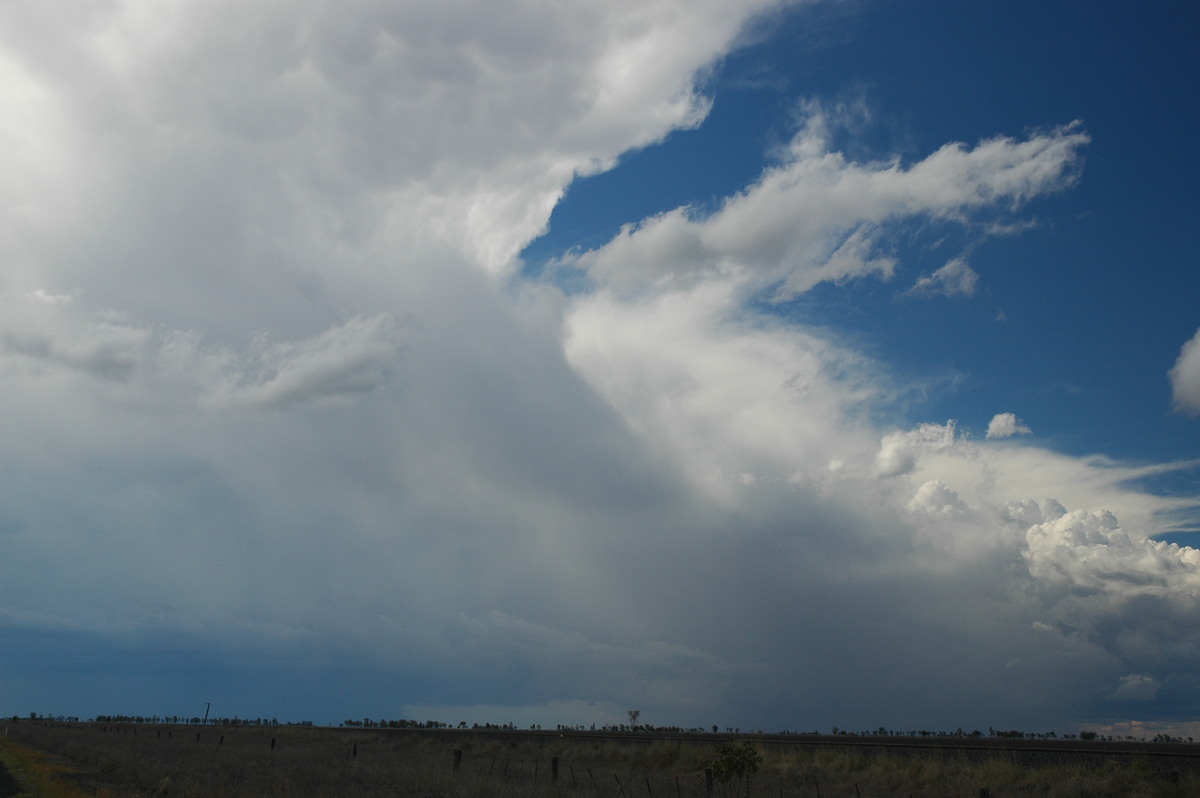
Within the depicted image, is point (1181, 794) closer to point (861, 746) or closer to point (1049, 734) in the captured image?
point (861, 746)

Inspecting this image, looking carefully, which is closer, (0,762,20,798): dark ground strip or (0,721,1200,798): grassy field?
(0,721,1200,798): grassy field

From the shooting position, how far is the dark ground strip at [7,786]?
31.9 metres

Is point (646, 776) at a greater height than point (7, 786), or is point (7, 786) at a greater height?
point (7, 786)

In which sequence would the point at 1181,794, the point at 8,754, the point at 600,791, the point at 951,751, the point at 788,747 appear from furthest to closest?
the point at 8,754 → the point at 788,747 → the point at 951,751 → the point at 600,791 → the point at 1181,794

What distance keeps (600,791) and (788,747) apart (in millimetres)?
21672

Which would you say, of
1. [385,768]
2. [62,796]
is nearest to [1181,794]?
[385,768]

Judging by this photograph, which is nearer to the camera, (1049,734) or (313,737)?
(1049,734)

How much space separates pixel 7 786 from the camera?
35.4 meters

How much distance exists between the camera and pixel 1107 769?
31969 mm

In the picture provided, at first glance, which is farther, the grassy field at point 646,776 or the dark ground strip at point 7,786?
the dark ground strip at point 7,786

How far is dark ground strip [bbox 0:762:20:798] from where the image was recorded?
31.9 metres

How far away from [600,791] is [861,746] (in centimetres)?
2122

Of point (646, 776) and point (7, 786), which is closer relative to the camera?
point (7, 786)

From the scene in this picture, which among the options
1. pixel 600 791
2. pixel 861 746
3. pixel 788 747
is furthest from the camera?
pixel 788 747
